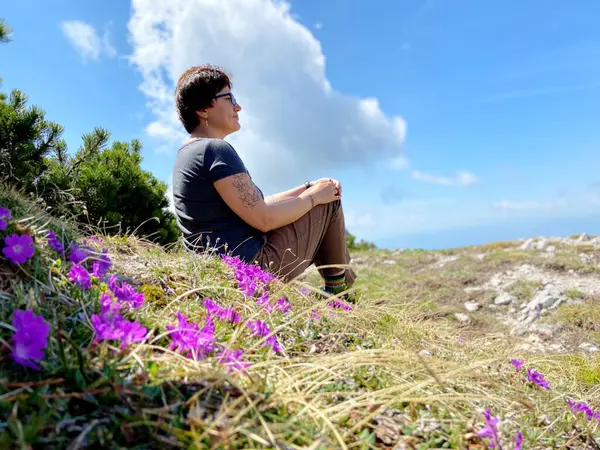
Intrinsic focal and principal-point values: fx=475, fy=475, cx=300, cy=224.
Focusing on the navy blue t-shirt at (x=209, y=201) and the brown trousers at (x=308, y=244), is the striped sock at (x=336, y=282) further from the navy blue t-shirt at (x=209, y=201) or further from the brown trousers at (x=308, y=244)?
the navy blue t-shirt at (x=209, y=201)

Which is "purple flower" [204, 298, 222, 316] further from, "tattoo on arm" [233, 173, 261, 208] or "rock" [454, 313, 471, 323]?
"rock" [454, 313, 471, 323]

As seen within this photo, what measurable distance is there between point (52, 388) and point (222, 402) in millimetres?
499

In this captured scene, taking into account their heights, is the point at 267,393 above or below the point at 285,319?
below

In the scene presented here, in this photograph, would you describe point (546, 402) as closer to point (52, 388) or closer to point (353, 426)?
point (353, 426)

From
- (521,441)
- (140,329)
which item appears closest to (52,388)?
(140,329)

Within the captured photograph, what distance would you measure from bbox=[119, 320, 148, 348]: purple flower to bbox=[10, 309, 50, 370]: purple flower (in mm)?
248

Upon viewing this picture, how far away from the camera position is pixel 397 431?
1646 millimetres

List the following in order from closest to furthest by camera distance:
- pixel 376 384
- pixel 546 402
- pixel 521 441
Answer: pixel 521 441, pixel 376 384, pixel 546 402

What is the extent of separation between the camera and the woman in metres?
3.74

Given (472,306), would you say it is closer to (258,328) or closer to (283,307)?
(283,307)

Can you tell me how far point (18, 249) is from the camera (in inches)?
74.0

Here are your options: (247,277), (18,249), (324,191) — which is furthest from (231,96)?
(18,249)

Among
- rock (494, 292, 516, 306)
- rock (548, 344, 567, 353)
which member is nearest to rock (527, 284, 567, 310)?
rock (494, 292, 516, 306)

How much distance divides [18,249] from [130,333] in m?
0.67
